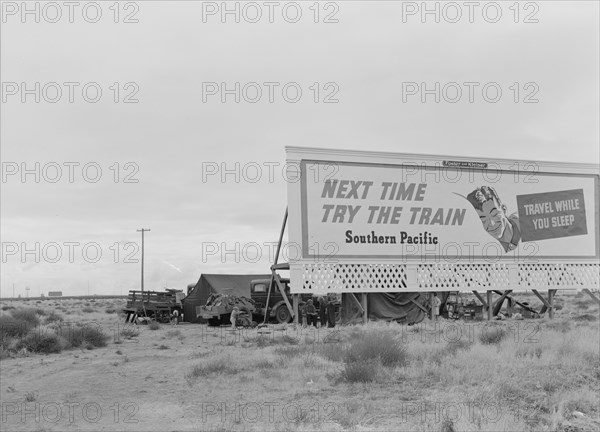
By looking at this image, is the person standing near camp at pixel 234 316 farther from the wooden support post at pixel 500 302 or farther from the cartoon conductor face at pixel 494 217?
the wooden support post at pixel 500 302

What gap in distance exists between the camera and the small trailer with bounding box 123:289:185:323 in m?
30.7

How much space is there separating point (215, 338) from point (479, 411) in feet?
43.5

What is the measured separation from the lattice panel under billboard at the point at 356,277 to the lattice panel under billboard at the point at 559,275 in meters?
5.49

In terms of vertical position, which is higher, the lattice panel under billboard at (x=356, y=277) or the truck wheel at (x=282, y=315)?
the lattice panel under billboard at (x=356, y=277)

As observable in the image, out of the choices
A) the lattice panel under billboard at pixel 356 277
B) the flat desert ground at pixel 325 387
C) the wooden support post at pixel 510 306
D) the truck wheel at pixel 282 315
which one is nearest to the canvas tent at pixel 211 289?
the truck wheel at pixel 282 315

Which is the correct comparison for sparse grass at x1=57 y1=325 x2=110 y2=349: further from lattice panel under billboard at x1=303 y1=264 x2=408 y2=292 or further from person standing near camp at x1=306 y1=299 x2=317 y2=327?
person standing near camp at x1=306 y1=299 x2=317 y2=327

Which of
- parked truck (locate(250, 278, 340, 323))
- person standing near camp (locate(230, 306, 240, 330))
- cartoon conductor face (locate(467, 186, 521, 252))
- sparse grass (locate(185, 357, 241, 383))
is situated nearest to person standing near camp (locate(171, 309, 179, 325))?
parked truck (locate(250, 278, 340, 323))

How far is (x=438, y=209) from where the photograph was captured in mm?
24328

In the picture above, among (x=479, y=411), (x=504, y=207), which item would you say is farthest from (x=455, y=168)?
(x=479, y=411)

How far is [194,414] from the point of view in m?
8.91

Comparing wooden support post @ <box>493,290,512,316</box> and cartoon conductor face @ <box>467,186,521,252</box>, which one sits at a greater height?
cartoon conductor face @ <box>467,186,521,252</box>

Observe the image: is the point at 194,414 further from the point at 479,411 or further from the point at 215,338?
the point at 215,338

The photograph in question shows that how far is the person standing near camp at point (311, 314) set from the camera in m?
24.8

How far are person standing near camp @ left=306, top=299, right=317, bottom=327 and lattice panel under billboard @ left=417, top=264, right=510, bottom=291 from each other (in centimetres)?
420
